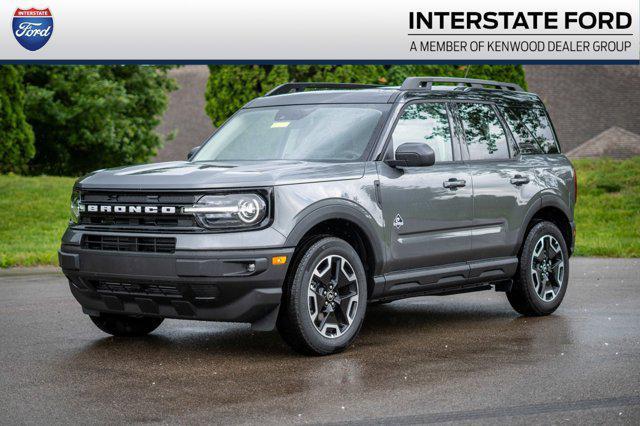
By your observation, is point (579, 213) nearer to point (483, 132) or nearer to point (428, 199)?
point (483, 132)

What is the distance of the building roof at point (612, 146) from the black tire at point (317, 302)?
3022cm

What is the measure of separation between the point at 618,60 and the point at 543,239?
10924mm

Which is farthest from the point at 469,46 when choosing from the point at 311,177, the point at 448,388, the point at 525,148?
the point at 448,388

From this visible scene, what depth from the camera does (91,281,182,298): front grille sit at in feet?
26.3

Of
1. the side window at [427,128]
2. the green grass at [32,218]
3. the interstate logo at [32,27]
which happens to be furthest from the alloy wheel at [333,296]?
the interstate logo at [32,27]

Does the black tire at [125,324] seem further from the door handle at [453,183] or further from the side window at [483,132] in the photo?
the side window at [483,132]

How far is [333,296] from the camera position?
8.34 metres

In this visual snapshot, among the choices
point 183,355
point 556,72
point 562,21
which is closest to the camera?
point 183,355

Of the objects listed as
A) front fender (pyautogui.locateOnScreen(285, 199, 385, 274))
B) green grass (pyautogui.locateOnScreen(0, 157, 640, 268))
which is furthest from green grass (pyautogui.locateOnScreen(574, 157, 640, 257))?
front fender (pyautogui.locateOnScreen(285, 199, 385, 274))

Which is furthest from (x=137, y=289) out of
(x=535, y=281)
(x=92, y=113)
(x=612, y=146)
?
(x=612, y=146)

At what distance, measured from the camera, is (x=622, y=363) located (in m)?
7.94

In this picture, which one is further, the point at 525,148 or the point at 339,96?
the point at 525,148

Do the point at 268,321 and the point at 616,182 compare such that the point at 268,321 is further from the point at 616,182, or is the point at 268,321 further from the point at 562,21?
the point at 616,182

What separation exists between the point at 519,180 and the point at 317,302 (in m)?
2.70
